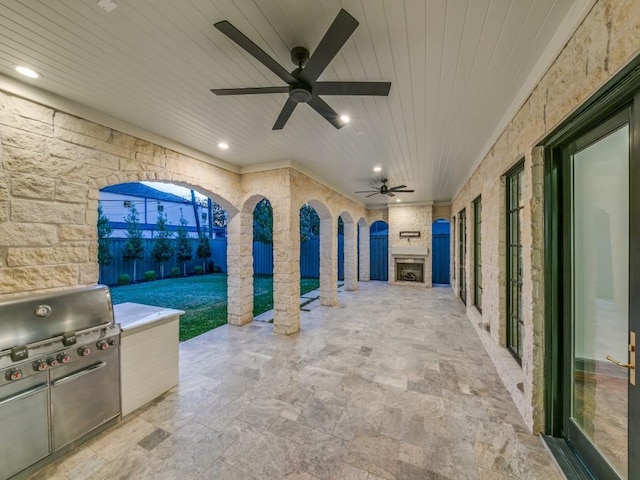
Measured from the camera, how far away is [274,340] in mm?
3912

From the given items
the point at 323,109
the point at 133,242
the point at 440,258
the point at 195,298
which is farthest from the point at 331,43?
the point at 133,242

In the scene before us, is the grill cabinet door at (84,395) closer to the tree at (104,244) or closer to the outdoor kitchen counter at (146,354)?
the outdoor kitchen counter at (146,354)

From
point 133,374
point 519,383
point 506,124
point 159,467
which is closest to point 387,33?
point 506,124

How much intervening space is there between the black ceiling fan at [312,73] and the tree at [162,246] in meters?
9.86

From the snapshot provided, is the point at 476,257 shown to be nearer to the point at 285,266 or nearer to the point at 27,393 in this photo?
the point at 285,266

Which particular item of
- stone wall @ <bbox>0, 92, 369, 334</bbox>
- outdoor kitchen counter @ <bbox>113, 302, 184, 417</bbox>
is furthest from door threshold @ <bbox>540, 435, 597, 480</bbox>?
stone wall @ <bbox>0, 92, 369, 334</bbox>

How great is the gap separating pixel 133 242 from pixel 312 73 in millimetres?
10280

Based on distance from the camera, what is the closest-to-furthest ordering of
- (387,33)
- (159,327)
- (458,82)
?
(387,33) < (458,82) < (159,327)

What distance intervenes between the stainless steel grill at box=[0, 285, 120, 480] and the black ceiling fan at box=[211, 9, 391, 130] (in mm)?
2109

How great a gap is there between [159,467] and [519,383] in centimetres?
304

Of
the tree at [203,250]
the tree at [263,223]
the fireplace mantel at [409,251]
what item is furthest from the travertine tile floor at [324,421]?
the tree at [203,250]

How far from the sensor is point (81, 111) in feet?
7.83

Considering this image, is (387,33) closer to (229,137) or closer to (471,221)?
(229,137)

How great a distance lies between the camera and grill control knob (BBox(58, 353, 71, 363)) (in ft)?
5.97
